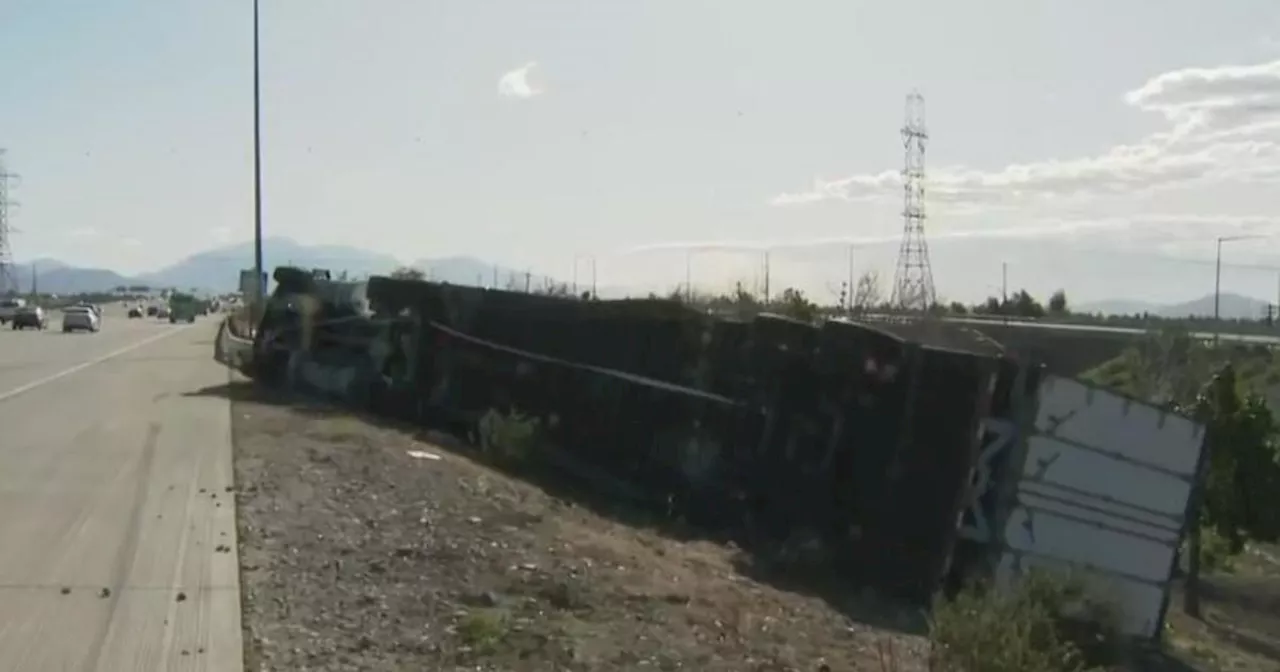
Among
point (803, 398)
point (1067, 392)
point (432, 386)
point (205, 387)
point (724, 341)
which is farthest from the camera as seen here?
point (205, 387)

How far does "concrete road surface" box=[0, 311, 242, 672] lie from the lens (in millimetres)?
8305

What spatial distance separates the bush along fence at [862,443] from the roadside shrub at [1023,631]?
3.14 ft

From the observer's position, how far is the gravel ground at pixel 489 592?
8.51 meters

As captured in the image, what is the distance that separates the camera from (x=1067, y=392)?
1317 centimetres

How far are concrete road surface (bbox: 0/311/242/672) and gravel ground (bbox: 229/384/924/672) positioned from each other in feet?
0.91

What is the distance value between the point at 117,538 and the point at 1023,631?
6.53m

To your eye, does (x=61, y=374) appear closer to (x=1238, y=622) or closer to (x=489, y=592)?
(x=1238, y=622)

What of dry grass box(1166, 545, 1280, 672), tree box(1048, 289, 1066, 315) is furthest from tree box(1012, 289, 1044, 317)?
dry grass box(1166, 545, 1280, 672)

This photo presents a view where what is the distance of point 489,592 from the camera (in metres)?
9.76

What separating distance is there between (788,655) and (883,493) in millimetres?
4839

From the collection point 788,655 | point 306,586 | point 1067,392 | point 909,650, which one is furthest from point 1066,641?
point 306,586

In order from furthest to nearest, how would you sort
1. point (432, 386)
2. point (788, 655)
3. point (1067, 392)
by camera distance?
point (432, 386), point (1067, 392), point (788, 655)

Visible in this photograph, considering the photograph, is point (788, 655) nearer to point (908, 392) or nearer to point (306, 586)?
point (306, 586)

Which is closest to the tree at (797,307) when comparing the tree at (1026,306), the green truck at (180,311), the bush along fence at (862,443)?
A: the bush along fence at (862,443)
